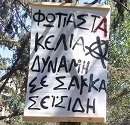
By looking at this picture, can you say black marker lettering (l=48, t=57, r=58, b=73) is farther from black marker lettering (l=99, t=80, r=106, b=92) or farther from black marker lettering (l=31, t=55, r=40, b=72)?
black marker lettering (l=99, t=80, r=106, b=92)

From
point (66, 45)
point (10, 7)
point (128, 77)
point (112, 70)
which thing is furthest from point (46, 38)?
point (128, 77)

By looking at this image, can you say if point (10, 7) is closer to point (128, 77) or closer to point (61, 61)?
point (128, 77)

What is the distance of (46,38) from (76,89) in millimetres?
505

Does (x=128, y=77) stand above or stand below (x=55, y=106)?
below

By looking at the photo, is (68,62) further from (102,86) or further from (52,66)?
(102,86)

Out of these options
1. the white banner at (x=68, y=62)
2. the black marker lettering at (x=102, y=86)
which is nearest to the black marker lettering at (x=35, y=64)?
the white banner at (x=68, y=62)

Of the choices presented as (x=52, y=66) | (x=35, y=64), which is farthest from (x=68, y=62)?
(x=35, y=64)

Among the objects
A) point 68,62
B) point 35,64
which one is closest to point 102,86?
point 68,62

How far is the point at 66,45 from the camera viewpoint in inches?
120

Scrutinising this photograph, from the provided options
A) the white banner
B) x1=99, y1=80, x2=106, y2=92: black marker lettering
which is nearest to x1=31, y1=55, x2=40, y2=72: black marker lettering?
the white banner

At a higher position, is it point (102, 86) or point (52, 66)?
point (52, 66)

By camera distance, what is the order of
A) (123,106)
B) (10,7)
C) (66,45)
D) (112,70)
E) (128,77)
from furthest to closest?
(123,106) < (128,77) < (10,7) < (112,70) < (66,45)

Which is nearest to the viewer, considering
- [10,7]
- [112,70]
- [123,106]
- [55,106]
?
[55,106]

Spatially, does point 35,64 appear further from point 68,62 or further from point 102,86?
point 102,86
